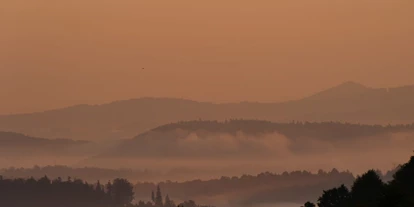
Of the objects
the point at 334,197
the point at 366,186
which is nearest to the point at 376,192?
the point at 366,186

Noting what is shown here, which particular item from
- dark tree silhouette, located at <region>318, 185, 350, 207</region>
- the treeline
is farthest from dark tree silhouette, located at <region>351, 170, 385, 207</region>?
dark tree silhouette, located at <region>318, 185, 350, 207</region>

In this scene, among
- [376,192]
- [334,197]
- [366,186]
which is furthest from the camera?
[334,197]

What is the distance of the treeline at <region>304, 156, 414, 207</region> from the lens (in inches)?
5364

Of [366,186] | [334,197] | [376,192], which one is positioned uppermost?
[334,197]

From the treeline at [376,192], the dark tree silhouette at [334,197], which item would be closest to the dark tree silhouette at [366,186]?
the treeline at [376,192]

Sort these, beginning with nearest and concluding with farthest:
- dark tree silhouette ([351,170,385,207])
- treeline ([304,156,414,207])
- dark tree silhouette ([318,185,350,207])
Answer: treeline ([304,156,414,207]), dark tree silhouette ([351,170,385,207]), dark tree silhouette ([318,185,350,207])

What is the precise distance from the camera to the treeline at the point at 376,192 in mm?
136250

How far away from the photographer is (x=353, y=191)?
184500mm

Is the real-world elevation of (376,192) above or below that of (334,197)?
below

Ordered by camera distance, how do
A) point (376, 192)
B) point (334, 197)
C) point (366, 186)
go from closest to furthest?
point (376, 192) → point (366, 186) → point (334, 197)

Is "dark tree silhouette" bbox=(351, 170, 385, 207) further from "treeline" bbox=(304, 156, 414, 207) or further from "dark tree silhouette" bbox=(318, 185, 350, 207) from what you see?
"dark tree silhouette" bbox=(318, 185, 350, 207)

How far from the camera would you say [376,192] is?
175875 mm

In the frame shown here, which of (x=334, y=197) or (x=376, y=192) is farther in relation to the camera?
(x=334, y=197)

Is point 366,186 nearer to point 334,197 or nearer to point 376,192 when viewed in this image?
point 376,192
